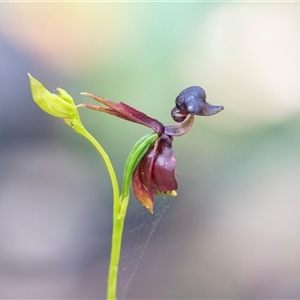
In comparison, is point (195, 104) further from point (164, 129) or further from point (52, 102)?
point (52, 102)

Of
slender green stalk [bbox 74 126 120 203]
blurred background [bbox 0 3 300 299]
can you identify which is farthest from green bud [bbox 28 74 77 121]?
blurred background [bbox 0 3 300 299]

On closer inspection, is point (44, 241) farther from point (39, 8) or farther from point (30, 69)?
point (39, 8)

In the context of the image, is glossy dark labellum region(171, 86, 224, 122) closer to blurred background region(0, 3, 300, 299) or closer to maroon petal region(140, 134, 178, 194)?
maroon petal region(140, 134, 178, 194)

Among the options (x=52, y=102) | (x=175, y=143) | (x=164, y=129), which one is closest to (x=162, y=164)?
(x=164, y=129)

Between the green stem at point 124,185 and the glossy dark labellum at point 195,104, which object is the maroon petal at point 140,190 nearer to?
the green stem at point 124,185

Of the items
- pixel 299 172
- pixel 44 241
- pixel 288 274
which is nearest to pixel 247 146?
pixel 299 172
